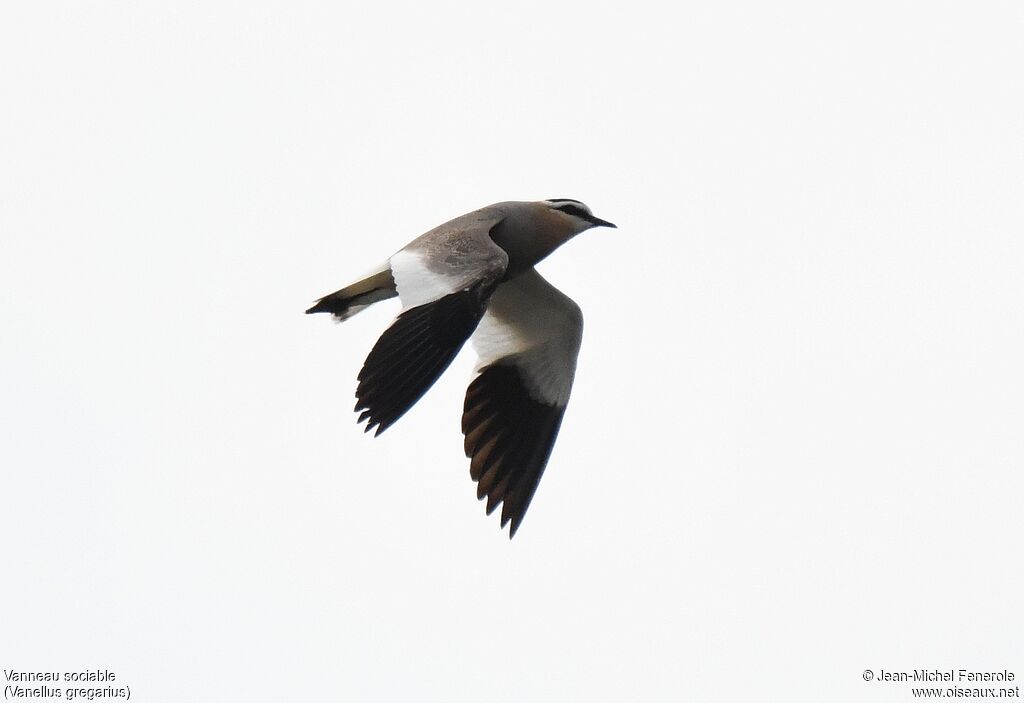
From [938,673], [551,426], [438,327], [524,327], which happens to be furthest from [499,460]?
[938,673]

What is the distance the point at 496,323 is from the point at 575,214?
3.55ft

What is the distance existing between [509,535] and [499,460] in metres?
0.67

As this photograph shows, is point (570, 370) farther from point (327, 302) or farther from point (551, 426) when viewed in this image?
point (327, 302)

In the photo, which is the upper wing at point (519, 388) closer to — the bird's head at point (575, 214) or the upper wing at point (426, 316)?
the bird's head at point (575, 214)

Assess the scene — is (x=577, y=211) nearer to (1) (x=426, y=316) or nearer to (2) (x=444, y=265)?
(2) (x=444, y=265)

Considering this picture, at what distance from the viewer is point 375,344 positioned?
798 cm

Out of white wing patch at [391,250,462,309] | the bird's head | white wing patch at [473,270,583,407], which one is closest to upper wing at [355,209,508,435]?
white wing patch at [391,250,462,309]

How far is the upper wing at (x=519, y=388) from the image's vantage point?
33.4ft

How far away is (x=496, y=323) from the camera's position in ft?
36.5

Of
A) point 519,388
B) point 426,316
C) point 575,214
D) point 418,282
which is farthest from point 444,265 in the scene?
point 575,214

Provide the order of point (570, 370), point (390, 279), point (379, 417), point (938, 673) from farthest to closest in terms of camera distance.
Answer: point (938, 673)
point (570, 370)
point (390, 279)
point (379, 417)


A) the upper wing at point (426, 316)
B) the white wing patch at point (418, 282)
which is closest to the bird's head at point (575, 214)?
the upper wing at point (426, 316)

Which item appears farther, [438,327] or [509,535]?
[509,535]

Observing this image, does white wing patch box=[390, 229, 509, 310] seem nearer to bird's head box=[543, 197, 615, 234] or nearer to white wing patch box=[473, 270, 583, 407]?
bird's head box=[543, 197, 615, 234]
